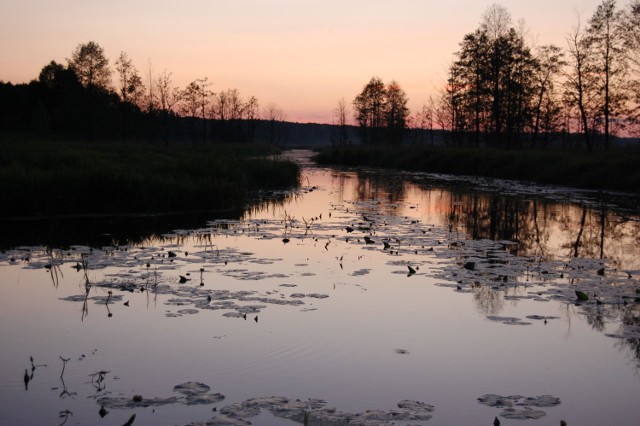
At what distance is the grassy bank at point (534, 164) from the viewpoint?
28.4 meters

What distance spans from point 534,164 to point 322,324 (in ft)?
102

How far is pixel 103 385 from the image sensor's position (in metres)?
5.70

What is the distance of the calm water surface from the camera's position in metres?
5.56

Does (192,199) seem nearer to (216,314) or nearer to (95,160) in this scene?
(95,160)

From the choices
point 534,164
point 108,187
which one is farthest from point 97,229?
point 534,164

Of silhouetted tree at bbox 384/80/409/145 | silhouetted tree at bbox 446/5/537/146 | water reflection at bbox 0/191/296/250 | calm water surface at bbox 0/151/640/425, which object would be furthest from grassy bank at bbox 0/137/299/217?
silhouetted tree at bbox 384/80/409/145

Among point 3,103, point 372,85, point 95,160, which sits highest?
point 372,85

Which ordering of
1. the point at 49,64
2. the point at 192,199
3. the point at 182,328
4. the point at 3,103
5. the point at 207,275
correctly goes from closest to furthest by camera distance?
the point at 182,328, the point at 207,275, the point at 192,199, the point at 3,103, the point at 49,64

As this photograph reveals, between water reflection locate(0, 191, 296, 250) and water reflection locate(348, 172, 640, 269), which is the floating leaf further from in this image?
water reflection locate(0, 191, 296, 250)

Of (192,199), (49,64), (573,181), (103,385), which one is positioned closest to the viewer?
(103,385)

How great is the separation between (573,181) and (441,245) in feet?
67.0

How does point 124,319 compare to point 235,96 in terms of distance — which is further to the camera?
point 235,96

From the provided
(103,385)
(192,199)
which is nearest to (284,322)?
(103,385)

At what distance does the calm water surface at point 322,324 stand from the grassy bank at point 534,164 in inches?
598
